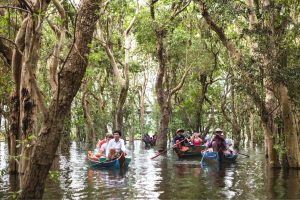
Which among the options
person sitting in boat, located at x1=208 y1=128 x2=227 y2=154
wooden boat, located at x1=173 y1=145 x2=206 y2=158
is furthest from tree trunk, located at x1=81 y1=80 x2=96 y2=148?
person sitting in boat, located at x1=208 y1=128 x2=227 y2=154

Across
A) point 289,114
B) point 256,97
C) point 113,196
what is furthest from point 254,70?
point 113,196

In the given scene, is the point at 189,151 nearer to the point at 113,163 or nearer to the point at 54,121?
the point at 113,163

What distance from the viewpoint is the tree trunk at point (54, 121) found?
6211 millimetres

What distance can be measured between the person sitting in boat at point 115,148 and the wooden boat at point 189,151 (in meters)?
5.69

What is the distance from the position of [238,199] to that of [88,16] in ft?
19.9

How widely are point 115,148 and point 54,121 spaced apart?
11.4m

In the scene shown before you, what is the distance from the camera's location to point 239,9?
1564 centimetres

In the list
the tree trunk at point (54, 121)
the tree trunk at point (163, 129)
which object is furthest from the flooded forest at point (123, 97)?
the tree trunk at point (163, 129)

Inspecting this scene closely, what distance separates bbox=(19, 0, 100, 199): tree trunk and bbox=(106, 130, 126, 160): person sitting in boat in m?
11.1

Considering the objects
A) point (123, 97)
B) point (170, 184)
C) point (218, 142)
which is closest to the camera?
point (170, 184)

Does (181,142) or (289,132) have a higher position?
(289,132)

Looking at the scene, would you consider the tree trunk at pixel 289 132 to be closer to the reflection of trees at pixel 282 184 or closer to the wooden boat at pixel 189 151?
the reflection of trees at pixel 282 184

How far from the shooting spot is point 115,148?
17.5 m

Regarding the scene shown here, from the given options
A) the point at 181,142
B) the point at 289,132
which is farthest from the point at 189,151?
the point at 289,132
